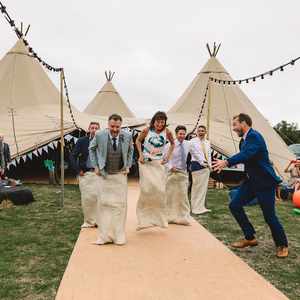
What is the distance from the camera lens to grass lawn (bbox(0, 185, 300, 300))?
12.0 feet

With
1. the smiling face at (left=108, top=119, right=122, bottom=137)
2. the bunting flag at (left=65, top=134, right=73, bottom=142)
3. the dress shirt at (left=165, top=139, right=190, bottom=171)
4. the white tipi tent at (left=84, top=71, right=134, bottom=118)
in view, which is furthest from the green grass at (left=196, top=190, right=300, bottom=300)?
the white tipi tent at (left=84, top=71, right=134, bottom=118)

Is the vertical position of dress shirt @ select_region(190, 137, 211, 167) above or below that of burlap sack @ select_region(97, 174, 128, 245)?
above

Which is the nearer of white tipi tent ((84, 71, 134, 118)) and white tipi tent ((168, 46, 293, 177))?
white tipi tent ((168, 46, 293, 177))

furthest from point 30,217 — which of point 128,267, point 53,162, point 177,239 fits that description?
point 53,162

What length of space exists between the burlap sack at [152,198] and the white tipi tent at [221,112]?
679 centimetres

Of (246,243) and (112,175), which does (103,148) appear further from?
(246,243)

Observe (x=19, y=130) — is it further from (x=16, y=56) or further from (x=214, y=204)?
(x=214, y=204)

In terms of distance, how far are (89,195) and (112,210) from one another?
1.00 metres

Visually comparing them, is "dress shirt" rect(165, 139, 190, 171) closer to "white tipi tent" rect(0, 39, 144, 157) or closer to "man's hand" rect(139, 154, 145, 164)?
"man's hand" rect(139, 154, 145, 164)

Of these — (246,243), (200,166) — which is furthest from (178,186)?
(246,243)

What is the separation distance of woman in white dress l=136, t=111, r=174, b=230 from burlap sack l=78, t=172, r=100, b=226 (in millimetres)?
698

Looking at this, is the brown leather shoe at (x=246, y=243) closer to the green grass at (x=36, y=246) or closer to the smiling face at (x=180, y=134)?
the green grass at (x=36, y=246)

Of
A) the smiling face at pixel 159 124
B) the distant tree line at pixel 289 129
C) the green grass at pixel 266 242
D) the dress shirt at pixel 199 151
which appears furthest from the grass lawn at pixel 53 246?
the distant tree line at pixel 289 129

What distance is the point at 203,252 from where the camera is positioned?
15.4 feet
